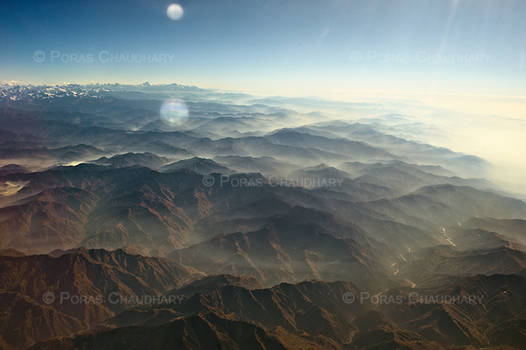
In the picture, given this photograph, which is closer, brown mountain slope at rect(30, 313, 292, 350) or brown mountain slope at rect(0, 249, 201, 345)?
brown mountain slope at rect(30, 313, 292, 350)

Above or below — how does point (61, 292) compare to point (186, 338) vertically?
below

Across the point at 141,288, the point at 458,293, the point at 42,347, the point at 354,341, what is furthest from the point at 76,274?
the point at 458,293

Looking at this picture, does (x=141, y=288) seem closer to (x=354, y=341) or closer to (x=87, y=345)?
(x=87, y=345)

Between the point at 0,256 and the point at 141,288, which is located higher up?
the point at 0,256

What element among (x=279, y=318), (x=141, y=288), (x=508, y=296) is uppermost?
(x=508, y=296)

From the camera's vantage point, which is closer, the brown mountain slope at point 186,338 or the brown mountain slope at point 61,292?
the brown mountain slope at point 186,338

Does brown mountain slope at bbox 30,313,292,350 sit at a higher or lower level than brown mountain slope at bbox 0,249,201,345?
higher

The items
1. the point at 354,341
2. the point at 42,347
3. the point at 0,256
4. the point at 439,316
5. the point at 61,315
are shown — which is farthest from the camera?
the point at 0,256

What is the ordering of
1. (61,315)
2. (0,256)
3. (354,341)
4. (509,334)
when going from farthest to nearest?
(0,256)
(61,315)
(354,341)
(509,334)

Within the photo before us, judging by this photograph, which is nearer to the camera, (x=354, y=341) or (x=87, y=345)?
(x=87, y=345)

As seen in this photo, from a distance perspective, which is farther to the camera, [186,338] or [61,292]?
[61,292]

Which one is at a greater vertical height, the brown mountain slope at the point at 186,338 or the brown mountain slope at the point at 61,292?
the brown mountain slope at the point at 186,338
